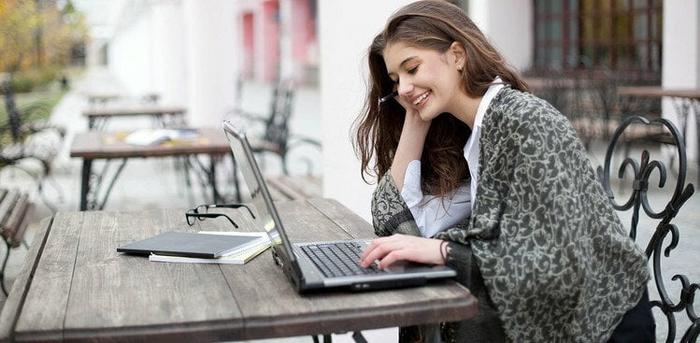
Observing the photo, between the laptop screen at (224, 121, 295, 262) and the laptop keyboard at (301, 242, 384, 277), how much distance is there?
0.08 metres

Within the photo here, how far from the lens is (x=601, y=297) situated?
6.99 feet

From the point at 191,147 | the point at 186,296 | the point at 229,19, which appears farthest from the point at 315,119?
the point at 186,296

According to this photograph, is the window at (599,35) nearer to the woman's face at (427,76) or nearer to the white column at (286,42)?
the woman's face at (427,76)

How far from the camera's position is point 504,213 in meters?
2.04

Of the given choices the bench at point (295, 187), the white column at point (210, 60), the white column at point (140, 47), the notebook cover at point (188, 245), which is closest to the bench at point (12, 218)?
the bench at point (295, 187)

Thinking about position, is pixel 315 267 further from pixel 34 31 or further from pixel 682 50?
pixel 34 31

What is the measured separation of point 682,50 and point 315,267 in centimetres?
847

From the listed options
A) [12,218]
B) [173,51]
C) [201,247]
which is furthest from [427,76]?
[173,51]

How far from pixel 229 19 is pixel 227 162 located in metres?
1.53

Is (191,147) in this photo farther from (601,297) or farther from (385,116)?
(601,297)

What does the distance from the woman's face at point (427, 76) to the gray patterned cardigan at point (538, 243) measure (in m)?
0.15

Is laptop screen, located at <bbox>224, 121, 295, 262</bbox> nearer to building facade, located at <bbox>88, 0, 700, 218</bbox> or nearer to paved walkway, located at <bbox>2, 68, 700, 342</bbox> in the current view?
paved walkway, located at <bbox>2, 68, 700, 342</bbox>

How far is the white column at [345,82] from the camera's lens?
11.9ft

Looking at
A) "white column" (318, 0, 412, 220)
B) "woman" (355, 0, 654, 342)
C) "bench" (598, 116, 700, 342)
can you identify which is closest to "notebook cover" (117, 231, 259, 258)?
"woman" (355, 0, 654, 342)
